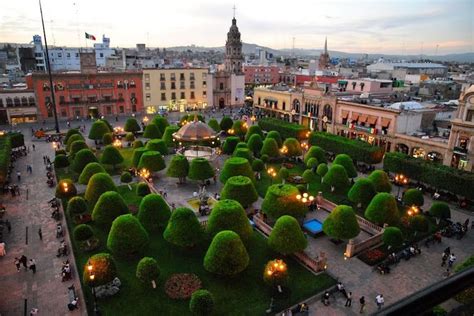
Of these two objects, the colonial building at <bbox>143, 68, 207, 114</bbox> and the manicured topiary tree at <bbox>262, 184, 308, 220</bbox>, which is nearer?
the manicured topiary tree at <bbox>262, 184, 308, 220</bbox>

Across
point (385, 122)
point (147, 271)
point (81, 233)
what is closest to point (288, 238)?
point (147, 271)

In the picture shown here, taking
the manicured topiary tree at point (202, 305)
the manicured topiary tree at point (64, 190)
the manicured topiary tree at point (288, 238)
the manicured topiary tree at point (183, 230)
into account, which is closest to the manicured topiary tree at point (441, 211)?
the manicured topiary tree at point (288, 238)

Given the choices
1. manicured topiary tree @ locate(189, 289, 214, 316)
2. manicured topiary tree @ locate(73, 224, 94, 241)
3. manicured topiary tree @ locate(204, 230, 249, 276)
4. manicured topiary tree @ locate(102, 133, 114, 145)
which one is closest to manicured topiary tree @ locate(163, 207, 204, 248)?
manicured topiary tree @ locate(204, 230, 249, 276)

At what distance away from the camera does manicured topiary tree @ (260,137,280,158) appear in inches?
1980

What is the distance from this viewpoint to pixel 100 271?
22297 mm

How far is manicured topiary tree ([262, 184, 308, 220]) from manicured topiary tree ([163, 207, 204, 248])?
23.6ft

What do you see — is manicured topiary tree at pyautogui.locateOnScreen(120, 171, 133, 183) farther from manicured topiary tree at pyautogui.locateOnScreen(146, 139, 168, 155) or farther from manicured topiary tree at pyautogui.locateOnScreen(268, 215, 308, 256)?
manicured topiary tree at pyautogui.locateOnScreen(268, 215, 308, 256)

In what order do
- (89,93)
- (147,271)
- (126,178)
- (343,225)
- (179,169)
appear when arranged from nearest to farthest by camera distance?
(147,271), (343,225), (179,169), (126,178), (89,93)

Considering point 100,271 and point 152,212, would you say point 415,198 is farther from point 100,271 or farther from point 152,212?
point 100,271

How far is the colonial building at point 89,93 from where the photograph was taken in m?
73.8

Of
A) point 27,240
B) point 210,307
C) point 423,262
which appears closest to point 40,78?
point 27,240

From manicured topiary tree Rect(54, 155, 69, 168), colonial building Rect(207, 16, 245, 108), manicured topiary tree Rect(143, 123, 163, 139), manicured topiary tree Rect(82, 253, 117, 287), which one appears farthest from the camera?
colonial building Rect(207, 16, 245, 108)

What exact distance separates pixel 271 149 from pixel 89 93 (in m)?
49.7

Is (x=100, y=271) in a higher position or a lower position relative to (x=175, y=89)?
lower
